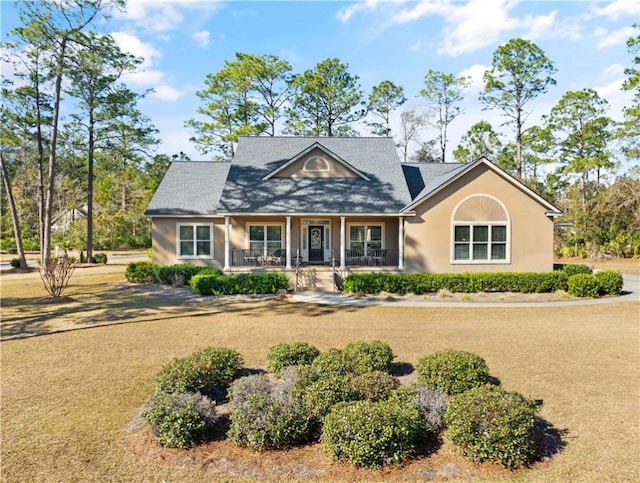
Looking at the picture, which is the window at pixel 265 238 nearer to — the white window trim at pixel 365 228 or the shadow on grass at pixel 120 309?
the white window trim at pixel 365 228

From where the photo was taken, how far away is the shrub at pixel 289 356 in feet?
23.4

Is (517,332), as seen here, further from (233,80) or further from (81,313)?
(233,80)

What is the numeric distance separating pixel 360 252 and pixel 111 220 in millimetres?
35175

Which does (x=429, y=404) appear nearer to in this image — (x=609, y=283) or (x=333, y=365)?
(x=333, y=365)

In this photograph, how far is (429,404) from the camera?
538cm

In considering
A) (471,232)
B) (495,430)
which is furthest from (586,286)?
(495,430)

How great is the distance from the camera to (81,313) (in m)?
13.0

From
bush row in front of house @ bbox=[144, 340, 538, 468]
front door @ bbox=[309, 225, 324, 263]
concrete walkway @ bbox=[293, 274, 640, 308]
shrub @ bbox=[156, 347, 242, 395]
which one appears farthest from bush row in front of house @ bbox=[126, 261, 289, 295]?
bush row in front of house @ bbox=[144, 340, 538, 468]

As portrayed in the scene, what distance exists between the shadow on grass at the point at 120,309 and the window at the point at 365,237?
704 centimetres

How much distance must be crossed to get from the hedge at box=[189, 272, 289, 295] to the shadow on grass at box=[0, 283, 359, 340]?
577mm

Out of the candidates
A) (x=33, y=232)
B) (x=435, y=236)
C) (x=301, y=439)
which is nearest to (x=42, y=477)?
(x=301, y=439)

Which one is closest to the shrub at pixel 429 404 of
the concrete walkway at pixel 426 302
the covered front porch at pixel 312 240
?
the concrete walkway at pixel 426 302

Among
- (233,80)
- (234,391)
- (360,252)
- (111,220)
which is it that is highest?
(233,80)

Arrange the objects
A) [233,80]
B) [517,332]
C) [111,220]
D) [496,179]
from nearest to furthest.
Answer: [517,332] → [496,179] → [233,80] → [111,220]
